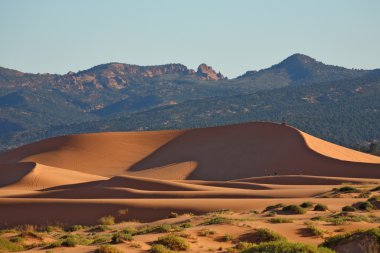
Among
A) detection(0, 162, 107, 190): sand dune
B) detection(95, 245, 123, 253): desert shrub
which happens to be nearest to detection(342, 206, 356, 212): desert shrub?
detection(95, 245, 123, 253): desert shrub

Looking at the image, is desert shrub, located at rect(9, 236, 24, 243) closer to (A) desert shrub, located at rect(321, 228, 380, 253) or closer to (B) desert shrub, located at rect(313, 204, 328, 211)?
(A) desert shrub, located at rect(321, 228, 380, 253)

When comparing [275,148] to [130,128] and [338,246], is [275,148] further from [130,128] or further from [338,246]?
[130,128]

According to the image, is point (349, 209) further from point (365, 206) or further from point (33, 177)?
point (33, 177)

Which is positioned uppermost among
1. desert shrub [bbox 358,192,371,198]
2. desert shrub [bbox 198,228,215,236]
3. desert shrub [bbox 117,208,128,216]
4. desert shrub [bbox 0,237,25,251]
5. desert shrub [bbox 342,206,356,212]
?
desert shrub [bbox 198,228,215,236]

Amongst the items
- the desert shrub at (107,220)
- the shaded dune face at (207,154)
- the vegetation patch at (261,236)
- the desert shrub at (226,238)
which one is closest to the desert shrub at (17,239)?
the desert shrub at (226,238)

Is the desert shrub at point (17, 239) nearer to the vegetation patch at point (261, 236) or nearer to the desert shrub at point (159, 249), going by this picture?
the desert shrub at point (159, 249)

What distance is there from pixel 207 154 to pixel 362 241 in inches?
2365

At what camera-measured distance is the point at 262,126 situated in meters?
80.4

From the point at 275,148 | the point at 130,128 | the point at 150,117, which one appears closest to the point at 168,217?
the point at 275,148

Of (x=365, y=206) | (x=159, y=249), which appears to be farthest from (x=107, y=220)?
(x=159, y=249)

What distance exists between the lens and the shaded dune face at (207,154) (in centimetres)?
6688

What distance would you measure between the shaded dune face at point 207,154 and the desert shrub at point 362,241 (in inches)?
1654

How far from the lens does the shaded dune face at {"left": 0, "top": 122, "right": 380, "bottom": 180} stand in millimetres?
A: 66875

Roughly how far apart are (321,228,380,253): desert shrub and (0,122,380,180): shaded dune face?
4202 centimetres
